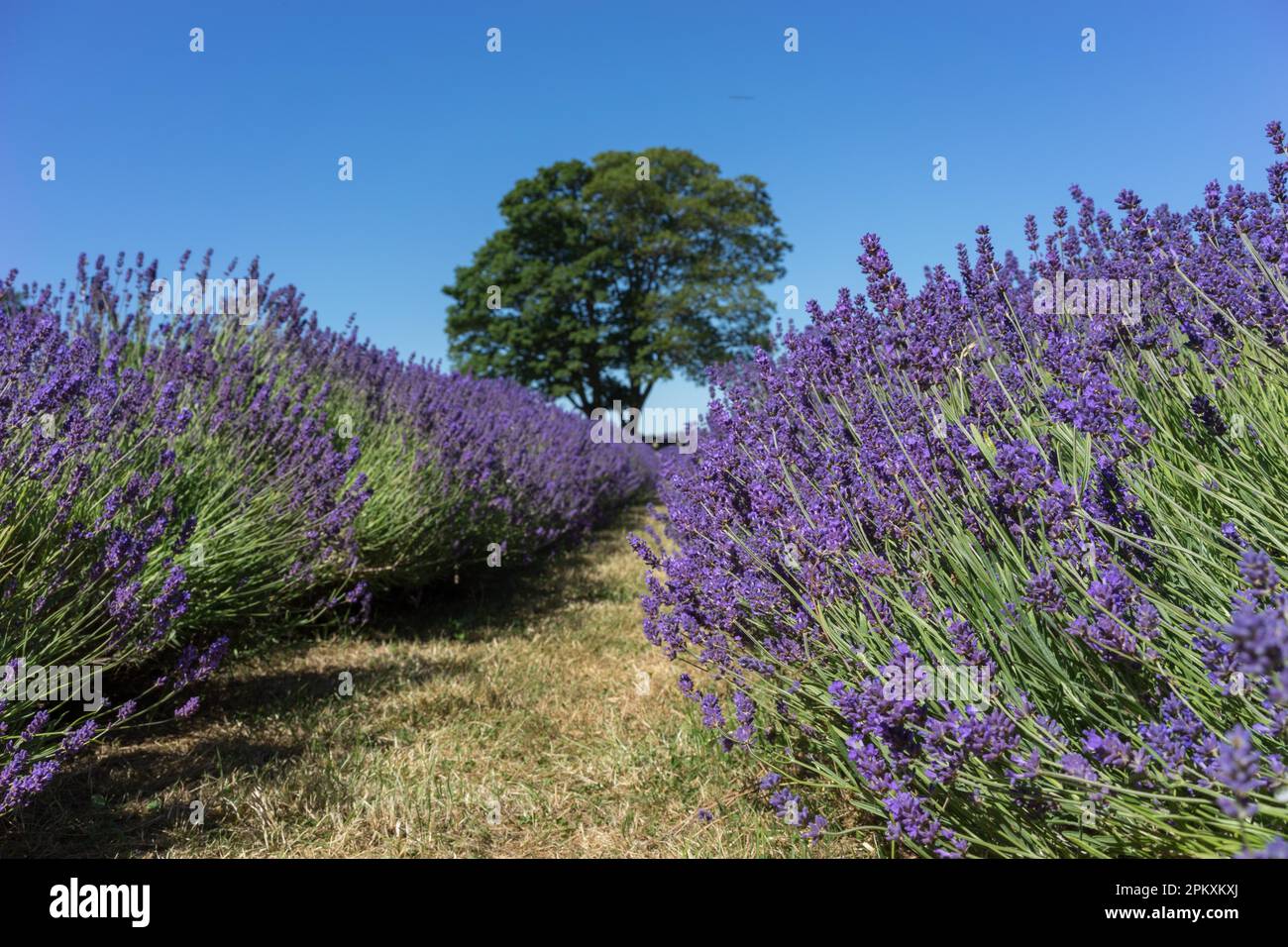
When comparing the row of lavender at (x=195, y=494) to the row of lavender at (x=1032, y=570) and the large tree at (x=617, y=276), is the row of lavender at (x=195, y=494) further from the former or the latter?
the large tree at (x=617, y=276)

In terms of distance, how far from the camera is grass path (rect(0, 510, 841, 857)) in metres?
2.10

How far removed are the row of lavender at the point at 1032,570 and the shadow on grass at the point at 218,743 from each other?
1433 mm

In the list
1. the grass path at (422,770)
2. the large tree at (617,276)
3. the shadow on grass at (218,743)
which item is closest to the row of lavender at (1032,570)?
the grass path at (422,770)

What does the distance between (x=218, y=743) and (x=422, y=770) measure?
2.53 ft

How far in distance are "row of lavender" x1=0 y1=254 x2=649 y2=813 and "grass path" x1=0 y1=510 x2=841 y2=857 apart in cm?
23

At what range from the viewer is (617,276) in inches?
1091

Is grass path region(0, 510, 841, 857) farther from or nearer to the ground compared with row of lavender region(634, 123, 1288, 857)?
nearer to the ground

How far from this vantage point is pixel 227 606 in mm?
3148

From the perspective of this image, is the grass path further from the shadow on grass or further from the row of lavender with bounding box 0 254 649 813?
the row of lavender with bounding box 0 254 649 813

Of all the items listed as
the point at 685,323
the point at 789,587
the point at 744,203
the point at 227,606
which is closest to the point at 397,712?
the point at 227,606

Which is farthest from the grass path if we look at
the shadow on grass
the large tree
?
the large tree

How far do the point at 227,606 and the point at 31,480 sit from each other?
98 centimetres
